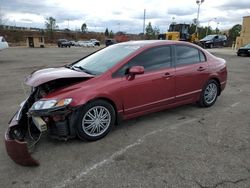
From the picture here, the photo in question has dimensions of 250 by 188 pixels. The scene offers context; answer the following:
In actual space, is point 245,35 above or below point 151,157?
above

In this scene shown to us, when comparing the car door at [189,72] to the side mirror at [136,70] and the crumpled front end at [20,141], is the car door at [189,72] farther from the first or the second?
the crumpled front end at [20,141]

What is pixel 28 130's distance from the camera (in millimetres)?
3572

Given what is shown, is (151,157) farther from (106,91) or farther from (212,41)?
(212,41)

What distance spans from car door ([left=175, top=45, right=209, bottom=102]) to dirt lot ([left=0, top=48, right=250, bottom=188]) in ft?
1.64

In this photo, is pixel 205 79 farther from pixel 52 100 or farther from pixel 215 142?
pixel 52 100

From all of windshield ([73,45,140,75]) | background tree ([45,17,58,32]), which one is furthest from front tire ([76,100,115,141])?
background tree ([45,17,58,32])

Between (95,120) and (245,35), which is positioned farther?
(245,35)

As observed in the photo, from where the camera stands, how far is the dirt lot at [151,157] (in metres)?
2.75

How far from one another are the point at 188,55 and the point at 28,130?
3.34 metres

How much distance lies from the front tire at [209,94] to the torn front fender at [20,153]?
12.0ft

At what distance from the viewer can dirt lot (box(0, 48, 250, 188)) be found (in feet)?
9.02

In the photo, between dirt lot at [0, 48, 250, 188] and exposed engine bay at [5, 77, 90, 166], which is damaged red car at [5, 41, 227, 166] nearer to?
exposed engine bay at [5, 77, 90, 166]

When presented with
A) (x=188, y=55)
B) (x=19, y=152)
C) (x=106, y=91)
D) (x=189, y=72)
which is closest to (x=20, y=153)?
(x=19, y=152)

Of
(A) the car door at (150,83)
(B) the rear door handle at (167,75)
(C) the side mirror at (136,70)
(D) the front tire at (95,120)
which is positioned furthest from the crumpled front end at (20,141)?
(B) the rear door handle at (167,75)
